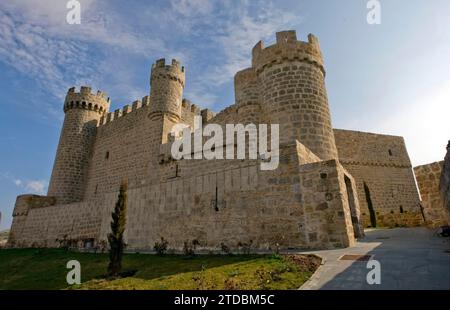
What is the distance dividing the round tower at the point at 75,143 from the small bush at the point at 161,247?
20.6m

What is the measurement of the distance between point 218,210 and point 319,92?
7.91 metres

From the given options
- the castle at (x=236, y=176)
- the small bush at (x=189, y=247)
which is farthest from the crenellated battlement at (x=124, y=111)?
the small bush at (x=189, y=247)

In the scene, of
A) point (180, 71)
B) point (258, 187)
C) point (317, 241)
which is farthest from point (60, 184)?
point (317, 241)

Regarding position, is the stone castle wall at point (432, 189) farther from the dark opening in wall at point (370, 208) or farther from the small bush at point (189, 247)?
the dark opening in wall at point (370, 208)

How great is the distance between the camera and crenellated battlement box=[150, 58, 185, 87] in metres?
23.7

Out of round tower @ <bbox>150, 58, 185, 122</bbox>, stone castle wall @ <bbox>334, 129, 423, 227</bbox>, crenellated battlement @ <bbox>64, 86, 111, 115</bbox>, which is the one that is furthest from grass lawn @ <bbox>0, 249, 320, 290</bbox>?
crenellated battlement @ <bbox>64, 86, 111, 115</bbox>

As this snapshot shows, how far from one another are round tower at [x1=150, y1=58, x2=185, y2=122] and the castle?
9 centimetres

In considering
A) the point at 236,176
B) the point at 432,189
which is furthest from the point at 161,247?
the point at 432,189

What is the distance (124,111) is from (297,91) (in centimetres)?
2122

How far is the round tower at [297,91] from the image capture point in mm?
12406

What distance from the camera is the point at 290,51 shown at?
535 inches

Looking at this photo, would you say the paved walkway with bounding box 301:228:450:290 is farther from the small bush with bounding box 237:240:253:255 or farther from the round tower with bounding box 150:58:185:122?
the round tower with bounding box 150:58:185:122

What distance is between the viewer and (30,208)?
24.8 metres
